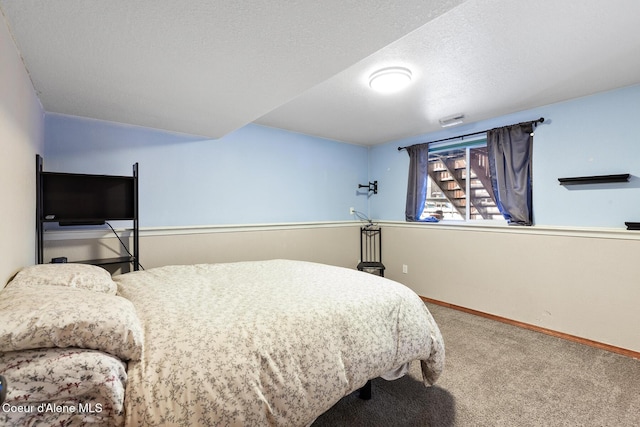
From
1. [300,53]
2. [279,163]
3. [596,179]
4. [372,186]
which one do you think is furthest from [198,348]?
[372,186]

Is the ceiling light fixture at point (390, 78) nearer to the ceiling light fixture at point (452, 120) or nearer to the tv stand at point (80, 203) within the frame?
the ceiling light fixture at point (452, 120)

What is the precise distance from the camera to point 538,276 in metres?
2.91

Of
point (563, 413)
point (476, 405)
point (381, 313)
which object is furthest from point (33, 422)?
point (563, 413)

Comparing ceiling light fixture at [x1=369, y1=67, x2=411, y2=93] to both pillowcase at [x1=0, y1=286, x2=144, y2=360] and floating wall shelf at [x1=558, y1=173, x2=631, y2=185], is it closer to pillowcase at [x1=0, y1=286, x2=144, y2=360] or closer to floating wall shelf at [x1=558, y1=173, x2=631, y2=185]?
floating wall shelf at [x1=558, y1=173, x2=631, y2=185]

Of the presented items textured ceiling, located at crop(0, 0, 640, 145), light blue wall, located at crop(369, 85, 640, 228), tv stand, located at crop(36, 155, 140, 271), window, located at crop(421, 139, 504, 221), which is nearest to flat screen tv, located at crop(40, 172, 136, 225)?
tv stand, located at crop(36, 155, 140, 271)

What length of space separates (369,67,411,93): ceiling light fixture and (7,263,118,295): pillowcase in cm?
224

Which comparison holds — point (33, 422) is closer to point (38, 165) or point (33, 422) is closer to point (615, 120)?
point (38, 165)

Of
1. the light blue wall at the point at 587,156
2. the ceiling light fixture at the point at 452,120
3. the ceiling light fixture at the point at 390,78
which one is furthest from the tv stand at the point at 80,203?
the light blue wall at the point at 587,156

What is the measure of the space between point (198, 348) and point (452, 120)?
131 inches

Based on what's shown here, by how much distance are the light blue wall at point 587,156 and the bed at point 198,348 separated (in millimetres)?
2080

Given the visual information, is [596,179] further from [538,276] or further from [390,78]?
[390,78]

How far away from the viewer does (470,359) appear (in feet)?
7.60

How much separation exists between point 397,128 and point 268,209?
194 cm

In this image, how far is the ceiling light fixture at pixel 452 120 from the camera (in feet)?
10.4
